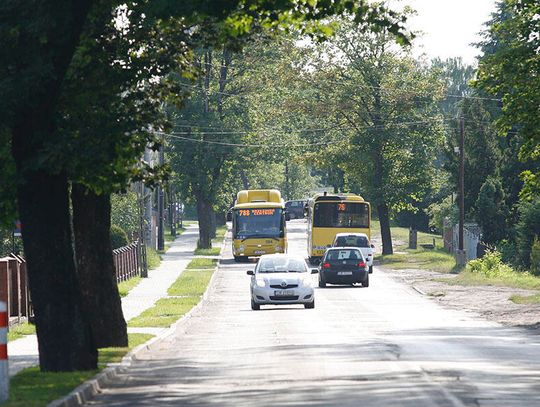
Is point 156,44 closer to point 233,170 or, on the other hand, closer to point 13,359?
point 13,359

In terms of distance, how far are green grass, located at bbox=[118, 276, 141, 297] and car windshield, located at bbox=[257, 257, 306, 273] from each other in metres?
7.95

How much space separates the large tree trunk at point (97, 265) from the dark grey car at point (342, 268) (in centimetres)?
2706

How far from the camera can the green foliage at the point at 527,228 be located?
60.3 m

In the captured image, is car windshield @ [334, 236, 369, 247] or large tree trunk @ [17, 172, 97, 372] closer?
large tree trunk @ [17, 172, 97, 372]

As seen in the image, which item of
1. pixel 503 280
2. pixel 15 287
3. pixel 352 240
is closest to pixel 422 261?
pixel 352 240

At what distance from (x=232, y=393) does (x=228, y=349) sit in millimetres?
7841

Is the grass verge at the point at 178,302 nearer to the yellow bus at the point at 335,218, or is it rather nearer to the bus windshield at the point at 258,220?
the bus windshield at the point at 258,220

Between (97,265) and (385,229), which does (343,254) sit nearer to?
(97,265)

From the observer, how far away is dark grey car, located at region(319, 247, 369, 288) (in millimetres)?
49719

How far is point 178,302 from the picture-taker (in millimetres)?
40906

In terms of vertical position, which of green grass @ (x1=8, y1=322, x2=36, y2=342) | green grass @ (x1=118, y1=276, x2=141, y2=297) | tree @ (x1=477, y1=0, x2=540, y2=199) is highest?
tree @ (x1=477, y1=0, x2=540, y2=199)

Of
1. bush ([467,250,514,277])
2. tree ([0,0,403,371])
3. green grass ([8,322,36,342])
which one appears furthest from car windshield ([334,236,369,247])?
tree ([0,0,403,371])

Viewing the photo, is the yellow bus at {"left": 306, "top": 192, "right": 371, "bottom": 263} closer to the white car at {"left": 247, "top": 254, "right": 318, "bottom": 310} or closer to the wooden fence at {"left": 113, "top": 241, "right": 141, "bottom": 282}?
the wooden fence at {"left": 113, "top": 241, "right": 141, "bottom": 282}

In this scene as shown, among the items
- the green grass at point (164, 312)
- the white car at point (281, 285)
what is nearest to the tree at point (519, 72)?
the white car at point (281, 285)
